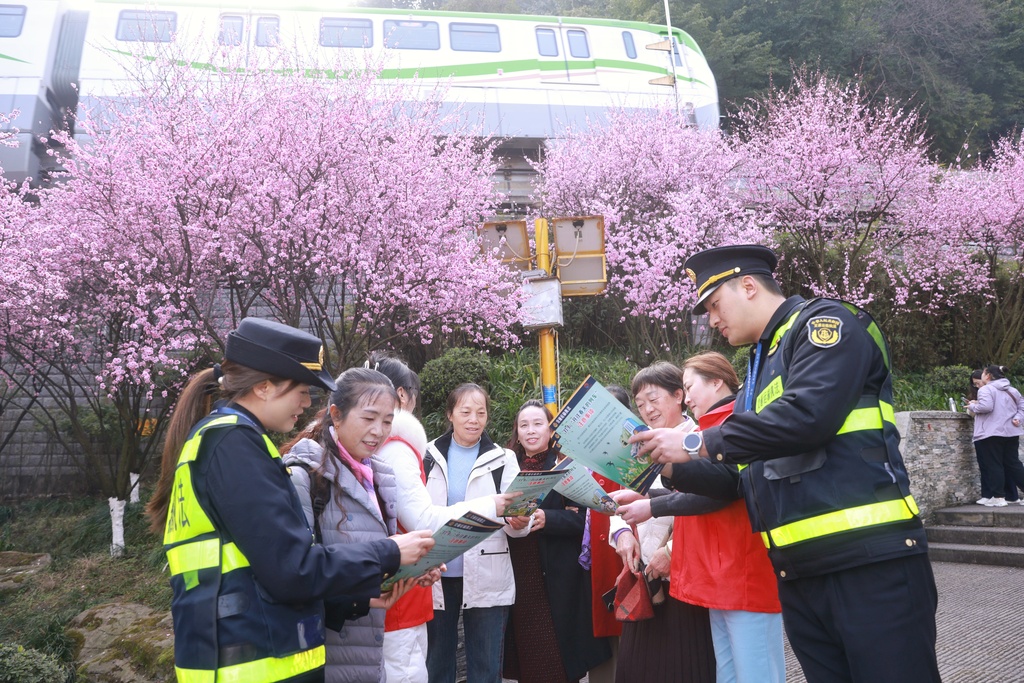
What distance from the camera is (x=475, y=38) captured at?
18484mm

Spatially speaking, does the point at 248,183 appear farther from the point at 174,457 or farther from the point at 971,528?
the point at 971,528

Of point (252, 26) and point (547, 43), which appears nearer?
point (252, 26)

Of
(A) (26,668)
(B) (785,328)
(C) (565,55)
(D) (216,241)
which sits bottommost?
(A) (26,668)

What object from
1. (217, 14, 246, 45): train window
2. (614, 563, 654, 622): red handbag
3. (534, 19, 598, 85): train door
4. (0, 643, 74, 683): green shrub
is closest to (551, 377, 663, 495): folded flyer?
(614, 563, 654, 622): red handbag

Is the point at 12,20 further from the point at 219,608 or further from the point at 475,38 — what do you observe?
the point at 219,608

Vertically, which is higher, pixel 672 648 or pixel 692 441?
pixel 692 441

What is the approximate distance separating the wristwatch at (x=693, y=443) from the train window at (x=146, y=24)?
15.3 metres

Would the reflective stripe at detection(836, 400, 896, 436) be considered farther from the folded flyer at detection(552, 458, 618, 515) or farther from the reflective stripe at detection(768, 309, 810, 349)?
the folded flyer at detection(552, 458, 618, 515)

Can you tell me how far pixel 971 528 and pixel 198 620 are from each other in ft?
32.8

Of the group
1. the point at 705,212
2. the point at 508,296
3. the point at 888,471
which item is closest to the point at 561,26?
the point at 705,212

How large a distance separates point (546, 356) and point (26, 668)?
15.0 feet

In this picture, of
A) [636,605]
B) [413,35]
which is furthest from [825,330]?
[413,35]

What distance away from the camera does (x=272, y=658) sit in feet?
7.14

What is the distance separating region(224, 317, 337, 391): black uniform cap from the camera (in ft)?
7.77
